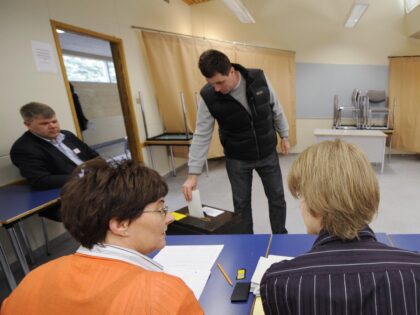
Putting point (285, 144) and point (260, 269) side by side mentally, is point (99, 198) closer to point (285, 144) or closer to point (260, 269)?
point (260, 269)

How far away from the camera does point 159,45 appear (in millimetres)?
3754

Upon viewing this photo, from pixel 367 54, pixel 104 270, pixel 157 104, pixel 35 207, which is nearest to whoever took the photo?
pixel 104 270

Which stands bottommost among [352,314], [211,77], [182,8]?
[352,314]

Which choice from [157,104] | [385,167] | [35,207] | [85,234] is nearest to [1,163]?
[35,207]

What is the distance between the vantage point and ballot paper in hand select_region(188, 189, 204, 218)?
1390 mm

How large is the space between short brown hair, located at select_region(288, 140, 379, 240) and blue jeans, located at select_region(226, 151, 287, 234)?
3.81 feet

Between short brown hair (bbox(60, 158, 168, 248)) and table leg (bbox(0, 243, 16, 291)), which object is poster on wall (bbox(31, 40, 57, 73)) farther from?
short brown hair (bbox(60, 158, 168, 248))

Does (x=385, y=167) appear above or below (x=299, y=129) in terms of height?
below

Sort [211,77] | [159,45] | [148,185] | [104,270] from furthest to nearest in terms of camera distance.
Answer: [159,45]
[211,77]
[148,185]
[104,270]

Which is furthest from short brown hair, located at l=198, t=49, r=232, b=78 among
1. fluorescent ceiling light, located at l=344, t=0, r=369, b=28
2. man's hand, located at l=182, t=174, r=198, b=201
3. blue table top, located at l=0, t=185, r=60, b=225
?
fluorescent ceiling light, located at l=344, t=0, r=369, b=28

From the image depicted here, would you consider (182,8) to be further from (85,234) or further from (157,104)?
(85,234)

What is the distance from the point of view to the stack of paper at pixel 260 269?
33.3 inches

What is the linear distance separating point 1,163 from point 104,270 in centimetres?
210

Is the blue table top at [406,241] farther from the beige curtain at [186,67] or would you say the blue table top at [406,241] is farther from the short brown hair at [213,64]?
the beige curtain at [186,67]
